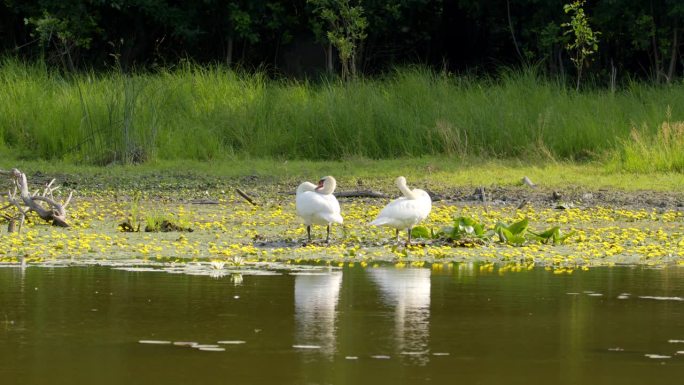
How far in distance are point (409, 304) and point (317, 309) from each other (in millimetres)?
597

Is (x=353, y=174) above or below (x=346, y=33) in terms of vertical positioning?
below

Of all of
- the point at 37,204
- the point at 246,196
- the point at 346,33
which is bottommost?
the point at 37,204

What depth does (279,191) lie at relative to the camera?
16.3 metres

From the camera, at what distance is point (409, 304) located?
7.76m

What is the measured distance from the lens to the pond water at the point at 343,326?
5820mm

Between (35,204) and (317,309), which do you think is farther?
(35,204)

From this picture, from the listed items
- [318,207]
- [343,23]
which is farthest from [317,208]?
[343,23]

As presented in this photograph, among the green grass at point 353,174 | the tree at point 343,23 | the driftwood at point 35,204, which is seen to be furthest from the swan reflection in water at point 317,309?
the tree at point 343,23

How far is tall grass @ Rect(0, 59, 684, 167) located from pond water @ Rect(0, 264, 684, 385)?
10032mm

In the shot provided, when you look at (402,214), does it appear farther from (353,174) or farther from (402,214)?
(353,174)

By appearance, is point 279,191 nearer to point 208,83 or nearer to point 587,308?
point 208,83

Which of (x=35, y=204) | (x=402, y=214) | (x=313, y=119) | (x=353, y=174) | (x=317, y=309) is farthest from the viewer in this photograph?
(x=313, y=119)

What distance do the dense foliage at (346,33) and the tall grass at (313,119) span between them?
Result: 4307 mm

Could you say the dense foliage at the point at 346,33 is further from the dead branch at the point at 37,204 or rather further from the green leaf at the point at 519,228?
the green leaf at the point at 519,228
